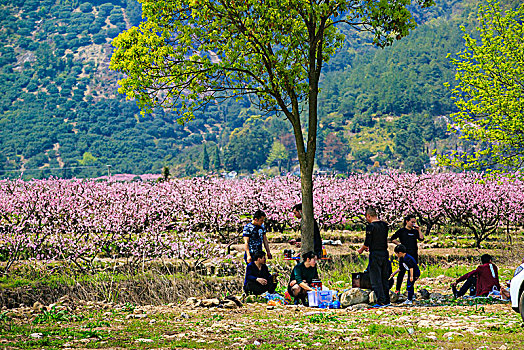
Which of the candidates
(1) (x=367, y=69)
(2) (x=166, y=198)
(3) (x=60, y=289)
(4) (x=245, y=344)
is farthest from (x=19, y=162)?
(4) (x=245, y=344)

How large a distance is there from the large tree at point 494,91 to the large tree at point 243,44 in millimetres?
8505

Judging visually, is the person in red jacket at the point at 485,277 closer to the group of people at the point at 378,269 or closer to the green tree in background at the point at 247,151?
the group of people at the point at 378,269

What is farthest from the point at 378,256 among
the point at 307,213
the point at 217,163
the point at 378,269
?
the point at 217,163

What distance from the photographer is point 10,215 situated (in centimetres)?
2292

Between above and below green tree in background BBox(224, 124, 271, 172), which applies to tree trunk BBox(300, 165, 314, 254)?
below

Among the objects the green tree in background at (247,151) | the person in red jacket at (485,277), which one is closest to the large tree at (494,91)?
the person in red jacket at (485,277)

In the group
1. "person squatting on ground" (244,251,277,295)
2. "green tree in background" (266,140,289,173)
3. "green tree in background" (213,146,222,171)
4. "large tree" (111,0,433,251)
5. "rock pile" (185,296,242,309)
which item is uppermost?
"green tree in background" (266,140,289,173)

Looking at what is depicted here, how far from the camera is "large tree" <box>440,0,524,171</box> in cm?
2034

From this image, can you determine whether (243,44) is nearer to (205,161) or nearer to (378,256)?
(378,256)

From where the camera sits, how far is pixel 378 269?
1088 centimetres

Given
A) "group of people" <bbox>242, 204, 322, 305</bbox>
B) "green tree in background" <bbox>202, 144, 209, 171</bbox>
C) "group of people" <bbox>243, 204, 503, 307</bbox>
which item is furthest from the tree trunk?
"green tree in background" <bbox>202, 144, 209, 171</bbox>

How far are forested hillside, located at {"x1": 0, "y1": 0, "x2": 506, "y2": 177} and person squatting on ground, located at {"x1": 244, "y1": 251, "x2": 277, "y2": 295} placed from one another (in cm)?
10588

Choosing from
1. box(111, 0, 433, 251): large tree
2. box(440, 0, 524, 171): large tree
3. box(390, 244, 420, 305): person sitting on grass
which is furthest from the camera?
box(440, 0, 524, 171): large tree

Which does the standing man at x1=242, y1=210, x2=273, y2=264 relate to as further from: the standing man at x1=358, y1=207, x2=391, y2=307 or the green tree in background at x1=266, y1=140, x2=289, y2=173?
the green tree in background at x1=266, y1=140, x2=289, y2=173
